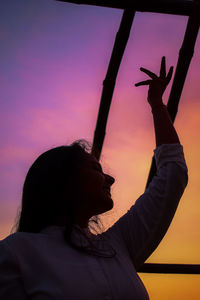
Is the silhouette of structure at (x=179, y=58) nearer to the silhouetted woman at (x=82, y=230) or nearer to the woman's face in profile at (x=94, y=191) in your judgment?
the silhouetted woman at (x=82, y=230)

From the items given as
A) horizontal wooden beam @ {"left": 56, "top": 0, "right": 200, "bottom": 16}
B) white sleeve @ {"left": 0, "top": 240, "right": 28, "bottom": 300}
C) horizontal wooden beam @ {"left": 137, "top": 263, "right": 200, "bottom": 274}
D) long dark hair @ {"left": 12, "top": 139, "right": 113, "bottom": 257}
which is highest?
horizontal wooden beam @ {"left": 56, "top": 0, "right": 200, "bottom": 16}

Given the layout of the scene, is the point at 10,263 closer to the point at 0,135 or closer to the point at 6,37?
the point at 6,37

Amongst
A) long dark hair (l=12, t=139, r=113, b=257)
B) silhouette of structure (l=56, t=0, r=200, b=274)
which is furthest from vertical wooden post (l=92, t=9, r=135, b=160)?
long dark hair (l=12, t=139, r=113, b=257)

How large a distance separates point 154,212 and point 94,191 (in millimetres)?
254

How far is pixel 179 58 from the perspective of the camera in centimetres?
231

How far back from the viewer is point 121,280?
3.43 ft

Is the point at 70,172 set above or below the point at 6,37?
below

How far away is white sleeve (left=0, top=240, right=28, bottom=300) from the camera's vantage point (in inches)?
36.3

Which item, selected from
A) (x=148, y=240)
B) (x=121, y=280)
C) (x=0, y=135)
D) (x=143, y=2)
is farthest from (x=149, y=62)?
(x=121, y=280)

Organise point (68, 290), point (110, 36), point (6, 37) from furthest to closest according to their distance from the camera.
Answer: point (6, 37) < point (110, 36) < point (68, 290)

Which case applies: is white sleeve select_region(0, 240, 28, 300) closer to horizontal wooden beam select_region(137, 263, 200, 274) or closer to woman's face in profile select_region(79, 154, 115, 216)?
woman's face in profile select_region(79, 154, 115, 216)

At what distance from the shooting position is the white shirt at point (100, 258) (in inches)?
37.1

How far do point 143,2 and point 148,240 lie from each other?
1.47 metres

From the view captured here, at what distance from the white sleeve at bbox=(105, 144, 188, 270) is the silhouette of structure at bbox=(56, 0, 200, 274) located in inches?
42.8
